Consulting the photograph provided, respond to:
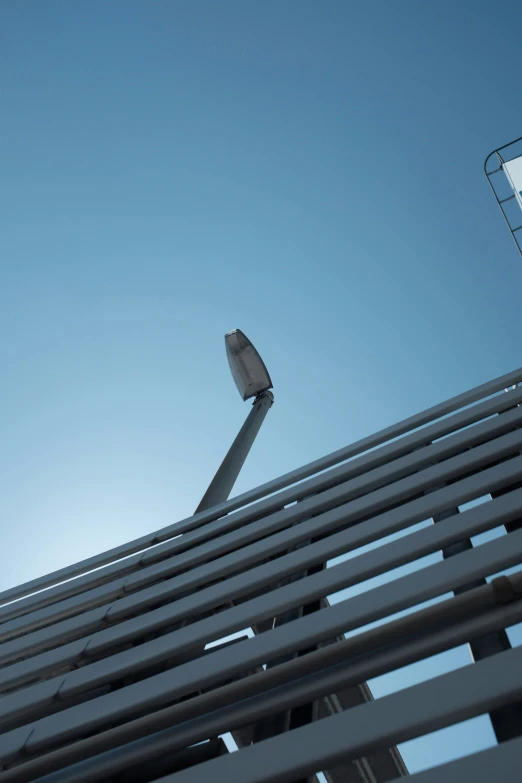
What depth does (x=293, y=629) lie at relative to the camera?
1555mm

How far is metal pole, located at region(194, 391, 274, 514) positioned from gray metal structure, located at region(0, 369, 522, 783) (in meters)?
0.60

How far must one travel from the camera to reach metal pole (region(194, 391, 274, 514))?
3404mm

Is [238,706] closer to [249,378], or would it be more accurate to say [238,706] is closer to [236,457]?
[236,457]

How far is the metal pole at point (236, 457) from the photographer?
3.40 meters

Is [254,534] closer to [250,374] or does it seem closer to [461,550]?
[461,550]

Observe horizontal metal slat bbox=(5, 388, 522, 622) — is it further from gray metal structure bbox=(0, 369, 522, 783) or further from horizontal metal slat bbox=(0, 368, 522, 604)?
horizontal metal slat bbox=(0, 368, 522, 604)

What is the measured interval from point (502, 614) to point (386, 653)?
23 cm

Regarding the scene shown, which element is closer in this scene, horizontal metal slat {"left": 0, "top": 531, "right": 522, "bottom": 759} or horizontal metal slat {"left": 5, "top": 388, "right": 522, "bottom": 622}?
horizontal metal slat {"left": 0, "top": 531, "right": 522, "bottom": 759}

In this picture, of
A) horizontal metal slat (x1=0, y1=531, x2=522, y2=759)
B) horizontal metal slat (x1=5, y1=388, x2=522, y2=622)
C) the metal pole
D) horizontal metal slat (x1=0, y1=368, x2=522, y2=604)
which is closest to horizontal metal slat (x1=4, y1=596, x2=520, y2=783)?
horizontal metal slat (x1=0, y1=531, x2=522, y2=759)

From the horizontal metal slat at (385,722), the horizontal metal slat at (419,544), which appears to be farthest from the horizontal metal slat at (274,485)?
the horizontal metal slat at (385,722)

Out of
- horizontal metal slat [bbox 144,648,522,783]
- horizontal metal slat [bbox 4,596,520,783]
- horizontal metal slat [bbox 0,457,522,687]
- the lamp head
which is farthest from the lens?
the lamp head

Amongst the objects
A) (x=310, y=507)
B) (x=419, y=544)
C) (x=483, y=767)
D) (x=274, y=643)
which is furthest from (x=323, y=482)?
(x=483, y=767)

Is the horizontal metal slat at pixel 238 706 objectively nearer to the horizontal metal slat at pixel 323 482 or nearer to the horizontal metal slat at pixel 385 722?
the horizontal metal slat at pixel 385 722

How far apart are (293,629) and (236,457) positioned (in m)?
2.19
